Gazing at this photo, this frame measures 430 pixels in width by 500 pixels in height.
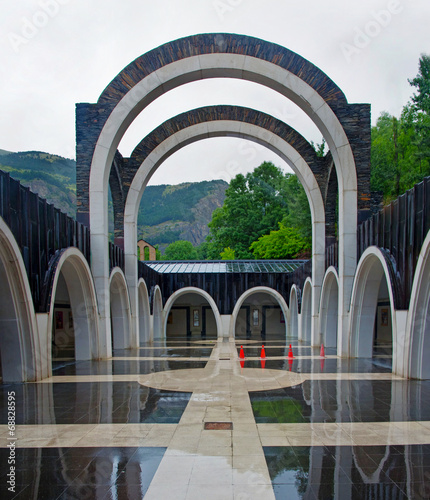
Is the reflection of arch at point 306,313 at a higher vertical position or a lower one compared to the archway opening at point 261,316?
higher

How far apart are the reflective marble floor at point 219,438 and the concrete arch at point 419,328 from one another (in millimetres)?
500

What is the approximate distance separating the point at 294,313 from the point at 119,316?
12904 mm

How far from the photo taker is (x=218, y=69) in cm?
1733

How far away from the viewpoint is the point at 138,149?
22438mm

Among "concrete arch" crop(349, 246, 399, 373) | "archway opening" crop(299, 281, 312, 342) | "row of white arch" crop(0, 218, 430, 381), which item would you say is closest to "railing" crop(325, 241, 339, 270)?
"row of white arch" crop(0, 218, 430, 381)

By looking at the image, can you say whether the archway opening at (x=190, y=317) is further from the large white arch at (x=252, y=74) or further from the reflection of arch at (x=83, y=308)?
the reflection of arch at (x=83, y=308)

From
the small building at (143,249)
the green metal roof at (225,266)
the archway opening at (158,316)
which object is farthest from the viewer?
the small building at (143,249)

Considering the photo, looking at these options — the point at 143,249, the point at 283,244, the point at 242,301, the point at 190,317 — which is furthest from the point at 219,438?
the point at 143,249

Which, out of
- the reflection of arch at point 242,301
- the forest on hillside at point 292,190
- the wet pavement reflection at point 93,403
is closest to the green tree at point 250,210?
the forest on hillside at point 292,190

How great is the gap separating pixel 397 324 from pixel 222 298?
19.0 metres

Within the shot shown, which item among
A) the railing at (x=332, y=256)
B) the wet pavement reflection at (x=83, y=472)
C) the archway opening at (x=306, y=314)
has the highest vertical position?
the railing at (x=332, y=256)

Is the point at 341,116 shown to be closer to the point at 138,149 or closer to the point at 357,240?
the point at 357,240

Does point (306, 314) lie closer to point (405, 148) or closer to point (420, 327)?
point (420, 327)

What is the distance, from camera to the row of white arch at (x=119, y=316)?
11.1m
